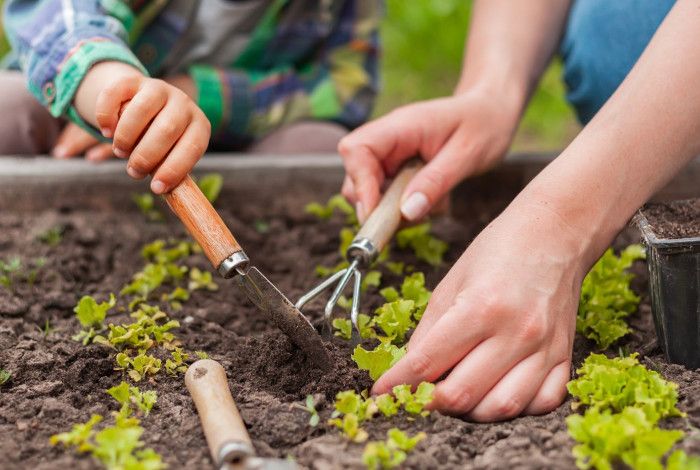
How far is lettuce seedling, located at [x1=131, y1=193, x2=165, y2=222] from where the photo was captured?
275 cm

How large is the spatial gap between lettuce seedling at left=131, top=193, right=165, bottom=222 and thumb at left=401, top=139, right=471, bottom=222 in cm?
89

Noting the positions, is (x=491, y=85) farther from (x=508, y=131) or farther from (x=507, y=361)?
(x=507, y=361)

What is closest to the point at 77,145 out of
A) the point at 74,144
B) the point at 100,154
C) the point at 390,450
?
the point at 74,144

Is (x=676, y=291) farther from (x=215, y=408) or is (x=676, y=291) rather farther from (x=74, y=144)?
(x=74, y=144)

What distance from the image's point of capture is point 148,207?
276 centimetres

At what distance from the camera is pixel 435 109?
2.35m

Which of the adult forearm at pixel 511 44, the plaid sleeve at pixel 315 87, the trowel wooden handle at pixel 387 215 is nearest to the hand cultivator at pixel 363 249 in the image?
the trowel wooden handle at pixel 387 215

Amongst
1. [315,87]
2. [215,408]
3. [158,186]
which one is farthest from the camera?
[315,87]

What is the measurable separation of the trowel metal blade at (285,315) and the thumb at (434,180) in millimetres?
506

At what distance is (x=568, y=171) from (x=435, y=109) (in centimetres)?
61

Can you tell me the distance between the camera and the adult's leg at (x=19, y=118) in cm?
298

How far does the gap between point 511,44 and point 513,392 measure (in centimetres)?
133

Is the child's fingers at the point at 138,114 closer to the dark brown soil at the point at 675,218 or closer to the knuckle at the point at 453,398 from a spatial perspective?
the knuckle at the point at 453,398

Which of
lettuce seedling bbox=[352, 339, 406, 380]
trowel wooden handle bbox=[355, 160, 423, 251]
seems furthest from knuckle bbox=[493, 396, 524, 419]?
trowel wooden handle bbox=[355, 160, 423, 251]
